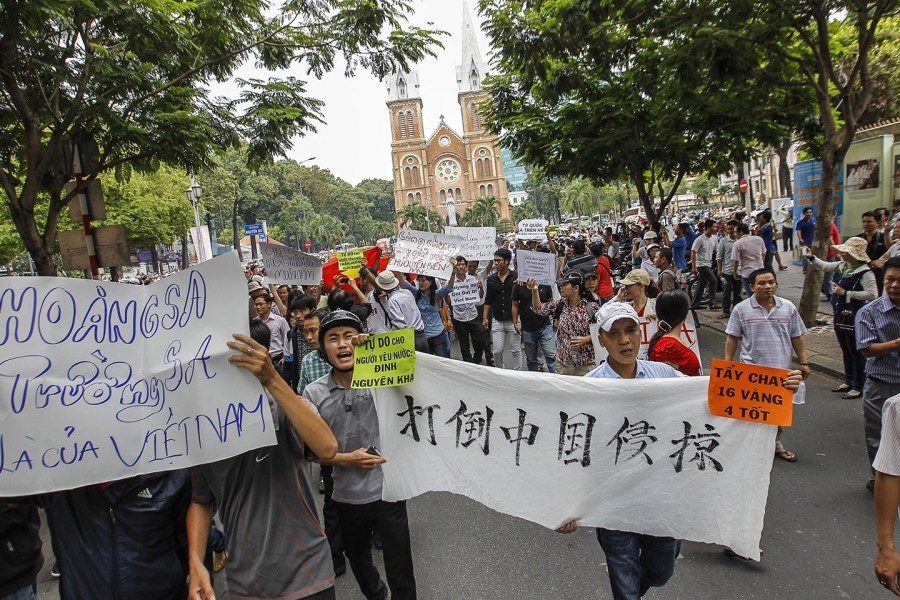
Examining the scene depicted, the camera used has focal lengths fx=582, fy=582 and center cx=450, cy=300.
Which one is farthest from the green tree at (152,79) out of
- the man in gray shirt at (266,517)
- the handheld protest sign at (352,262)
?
the man in gray shirt at (266,517)

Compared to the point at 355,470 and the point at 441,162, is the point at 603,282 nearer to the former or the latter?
the point at 355,470

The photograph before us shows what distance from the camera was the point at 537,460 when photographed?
107 inches

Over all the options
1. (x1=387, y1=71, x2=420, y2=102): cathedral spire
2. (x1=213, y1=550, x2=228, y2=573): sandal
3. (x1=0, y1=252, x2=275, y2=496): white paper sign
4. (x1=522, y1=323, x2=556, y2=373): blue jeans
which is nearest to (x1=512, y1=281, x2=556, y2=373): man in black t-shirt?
(x1=522, y1=323, x2=556, y2=373): blue jeans

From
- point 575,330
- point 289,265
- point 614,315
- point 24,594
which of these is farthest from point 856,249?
point 24,594

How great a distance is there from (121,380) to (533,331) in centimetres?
506

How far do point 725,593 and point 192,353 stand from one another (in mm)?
2885

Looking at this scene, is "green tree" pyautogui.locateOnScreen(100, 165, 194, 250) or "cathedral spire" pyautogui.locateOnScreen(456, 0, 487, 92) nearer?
"green tree" pyautogui.locateOnScreen(100, 165, 194, 250)

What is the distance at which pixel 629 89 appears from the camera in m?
11.8

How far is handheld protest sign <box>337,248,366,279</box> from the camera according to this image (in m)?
8.59

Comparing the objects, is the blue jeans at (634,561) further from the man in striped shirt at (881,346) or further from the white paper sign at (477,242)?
the white paper sign at (477,242)

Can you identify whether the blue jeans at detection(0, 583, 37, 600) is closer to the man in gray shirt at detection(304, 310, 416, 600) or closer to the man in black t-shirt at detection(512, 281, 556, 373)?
the man in gray shirt at detection(304, 310, 416, 600)

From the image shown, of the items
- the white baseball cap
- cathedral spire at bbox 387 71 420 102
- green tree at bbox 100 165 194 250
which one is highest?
cathedral spire at bbox 387 71 420 102

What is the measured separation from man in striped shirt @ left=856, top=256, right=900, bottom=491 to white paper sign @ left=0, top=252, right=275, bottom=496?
3.73 metres

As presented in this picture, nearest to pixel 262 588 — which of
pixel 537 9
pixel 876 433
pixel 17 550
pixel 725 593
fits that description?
pixel 17 550
